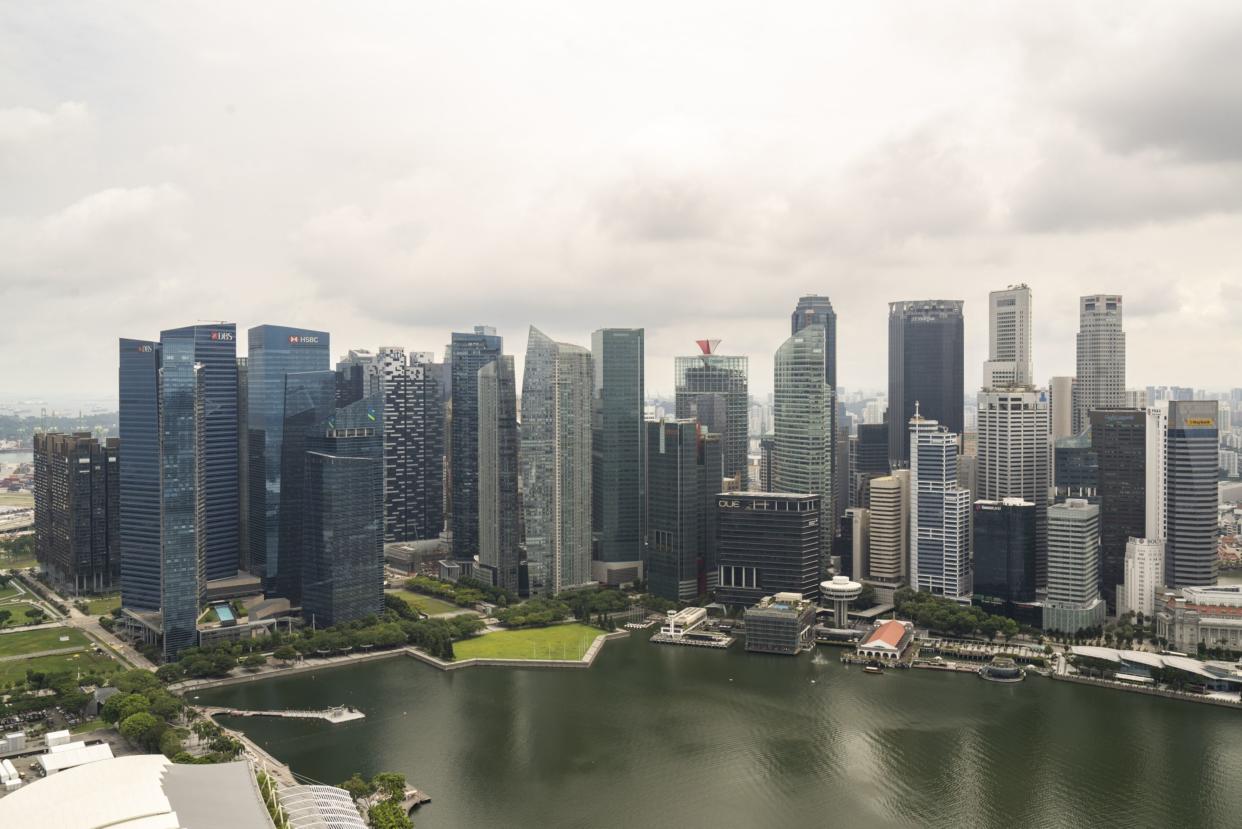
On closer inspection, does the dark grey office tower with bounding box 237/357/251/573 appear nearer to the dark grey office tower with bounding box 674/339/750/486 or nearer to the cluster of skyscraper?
the cluster of skyscraper

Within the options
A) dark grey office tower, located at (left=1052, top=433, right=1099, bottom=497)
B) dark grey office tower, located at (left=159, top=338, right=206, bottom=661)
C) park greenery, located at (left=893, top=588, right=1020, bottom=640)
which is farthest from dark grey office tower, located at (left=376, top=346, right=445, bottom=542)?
dark grey office tower, located at (left=1052, top=433, right=1099, bottom=497)

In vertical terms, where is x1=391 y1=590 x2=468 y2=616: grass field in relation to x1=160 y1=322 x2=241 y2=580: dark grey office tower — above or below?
below

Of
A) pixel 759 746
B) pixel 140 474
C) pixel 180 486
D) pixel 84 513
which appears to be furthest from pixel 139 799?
pixel 84 513

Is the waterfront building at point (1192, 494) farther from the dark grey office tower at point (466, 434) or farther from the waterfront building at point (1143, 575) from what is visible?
the dark grey office tower at point (466, 434)

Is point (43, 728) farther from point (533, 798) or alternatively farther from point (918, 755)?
point (918, 755)

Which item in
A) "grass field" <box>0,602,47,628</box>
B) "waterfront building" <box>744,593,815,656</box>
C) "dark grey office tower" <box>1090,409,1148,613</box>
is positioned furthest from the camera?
"dark grey office tower" <box>1090,409,1148,613</box>

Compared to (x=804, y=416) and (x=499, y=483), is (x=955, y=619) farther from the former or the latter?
(x=499, y=483)

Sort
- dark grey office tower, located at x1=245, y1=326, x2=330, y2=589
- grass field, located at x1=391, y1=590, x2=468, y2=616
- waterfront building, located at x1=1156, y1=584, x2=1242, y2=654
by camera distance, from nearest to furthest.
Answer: waterfront building, located at x1=1156, y1=584, x2=1242, y2=654
grass field, located at x1=391, y1=590, x2=468, y2=616
dark grey office tower, located at x1=245, y1=326, x2=330, y2=589
